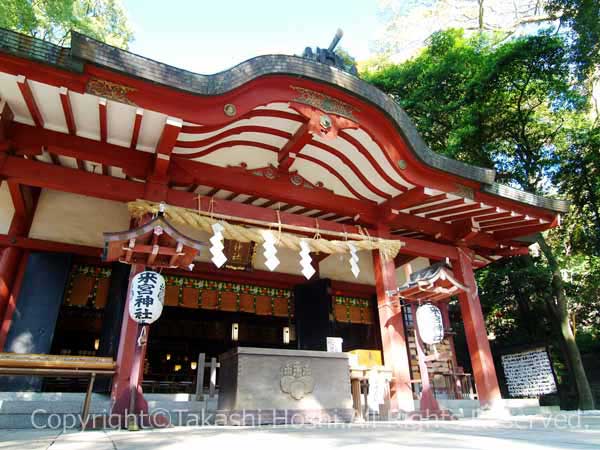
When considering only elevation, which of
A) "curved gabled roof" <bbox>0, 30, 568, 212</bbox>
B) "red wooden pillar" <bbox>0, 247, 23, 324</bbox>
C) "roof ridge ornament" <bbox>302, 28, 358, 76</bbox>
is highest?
"roof ridge ornament" <bbox>302, 28, 358, 76</bbox>

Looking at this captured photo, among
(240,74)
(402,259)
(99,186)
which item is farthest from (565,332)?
(99,186)

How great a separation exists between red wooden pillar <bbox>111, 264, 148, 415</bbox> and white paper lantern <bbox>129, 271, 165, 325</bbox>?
0.75ft

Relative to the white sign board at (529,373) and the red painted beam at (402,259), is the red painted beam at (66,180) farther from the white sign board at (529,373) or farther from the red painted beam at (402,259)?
the white sign board at (529,373)

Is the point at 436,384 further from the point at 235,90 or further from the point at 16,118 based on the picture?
the point at 16,118

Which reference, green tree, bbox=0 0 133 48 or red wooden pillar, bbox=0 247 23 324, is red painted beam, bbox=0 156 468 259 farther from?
green tree, bbox=0 0 133 48

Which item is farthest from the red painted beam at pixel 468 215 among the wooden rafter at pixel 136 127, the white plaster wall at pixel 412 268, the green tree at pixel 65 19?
the green tree at pixel 65 19

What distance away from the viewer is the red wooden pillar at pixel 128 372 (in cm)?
494

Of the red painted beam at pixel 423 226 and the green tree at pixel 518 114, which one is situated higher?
the green tree at pixel 518 114

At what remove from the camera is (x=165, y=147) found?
5984 mm

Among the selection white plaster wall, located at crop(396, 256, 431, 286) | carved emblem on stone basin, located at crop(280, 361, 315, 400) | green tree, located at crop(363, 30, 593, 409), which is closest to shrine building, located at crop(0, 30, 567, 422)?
carved emblem on stone basin, located at crop(280, 361, 315, 400)

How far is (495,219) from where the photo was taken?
343 inches

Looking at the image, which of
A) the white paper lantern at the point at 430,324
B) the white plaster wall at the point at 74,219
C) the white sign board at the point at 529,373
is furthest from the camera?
the white sign board at the point at 529,373

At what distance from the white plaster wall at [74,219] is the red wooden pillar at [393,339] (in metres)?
5.28

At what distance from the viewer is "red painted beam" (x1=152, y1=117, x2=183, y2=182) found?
5.61 metres
